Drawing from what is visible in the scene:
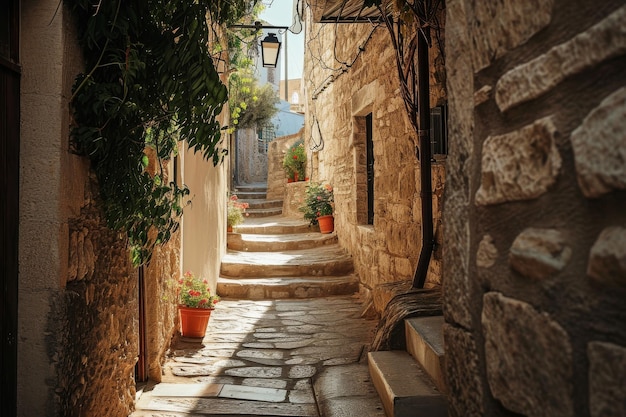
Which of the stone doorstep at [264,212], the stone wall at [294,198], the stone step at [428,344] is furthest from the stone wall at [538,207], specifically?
the stone doorstep at [264,212]

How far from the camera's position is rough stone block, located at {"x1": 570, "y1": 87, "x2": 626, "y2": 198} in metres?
0.90

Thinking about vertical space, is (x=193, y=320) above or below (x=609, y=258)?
below

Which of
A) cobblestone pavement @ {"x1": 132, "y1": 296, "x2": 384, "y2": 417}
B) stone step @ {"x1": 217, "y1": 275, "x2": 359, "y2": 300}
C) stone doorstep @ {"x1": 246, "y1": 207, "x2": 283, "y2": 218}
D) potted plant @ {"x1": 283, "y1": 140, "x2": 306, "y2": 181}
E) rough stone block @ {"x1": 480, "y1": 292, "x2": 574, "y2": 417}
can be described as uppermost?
potted plant @ {"x1": 283, "y1": 140, "x2": 306, "y2": 181}

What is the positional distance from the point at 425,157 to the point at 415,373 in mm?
1786

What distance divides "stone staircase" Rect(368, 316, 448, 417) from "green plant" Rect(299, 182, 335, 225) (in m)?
6.06

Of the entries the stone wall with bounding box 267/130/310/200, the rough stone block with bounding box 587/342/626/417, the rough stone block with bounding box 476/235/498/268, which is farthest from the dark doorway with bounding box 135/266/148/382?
the stone wall with bounding box 267/130/310/200

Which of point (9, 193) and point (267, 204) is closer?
point (9, 193)

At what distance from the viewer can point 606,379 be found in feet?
3.06

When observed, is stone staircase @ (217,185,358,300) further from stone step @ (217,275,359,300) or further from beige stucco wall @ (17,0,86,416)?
beige stucco wall @ (17,0,86,416)

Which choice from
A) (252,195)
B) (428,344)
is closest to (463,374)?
(428,344)

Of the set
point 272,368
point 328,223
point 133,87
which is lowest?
point 272,368

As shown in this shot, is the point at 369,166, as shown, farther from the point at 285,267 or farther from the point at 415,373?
the point at 415,373

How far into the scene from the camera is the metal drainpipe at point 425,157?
426 cm

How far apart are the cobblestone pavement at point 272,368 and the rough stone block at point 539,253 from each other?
2.15 m
